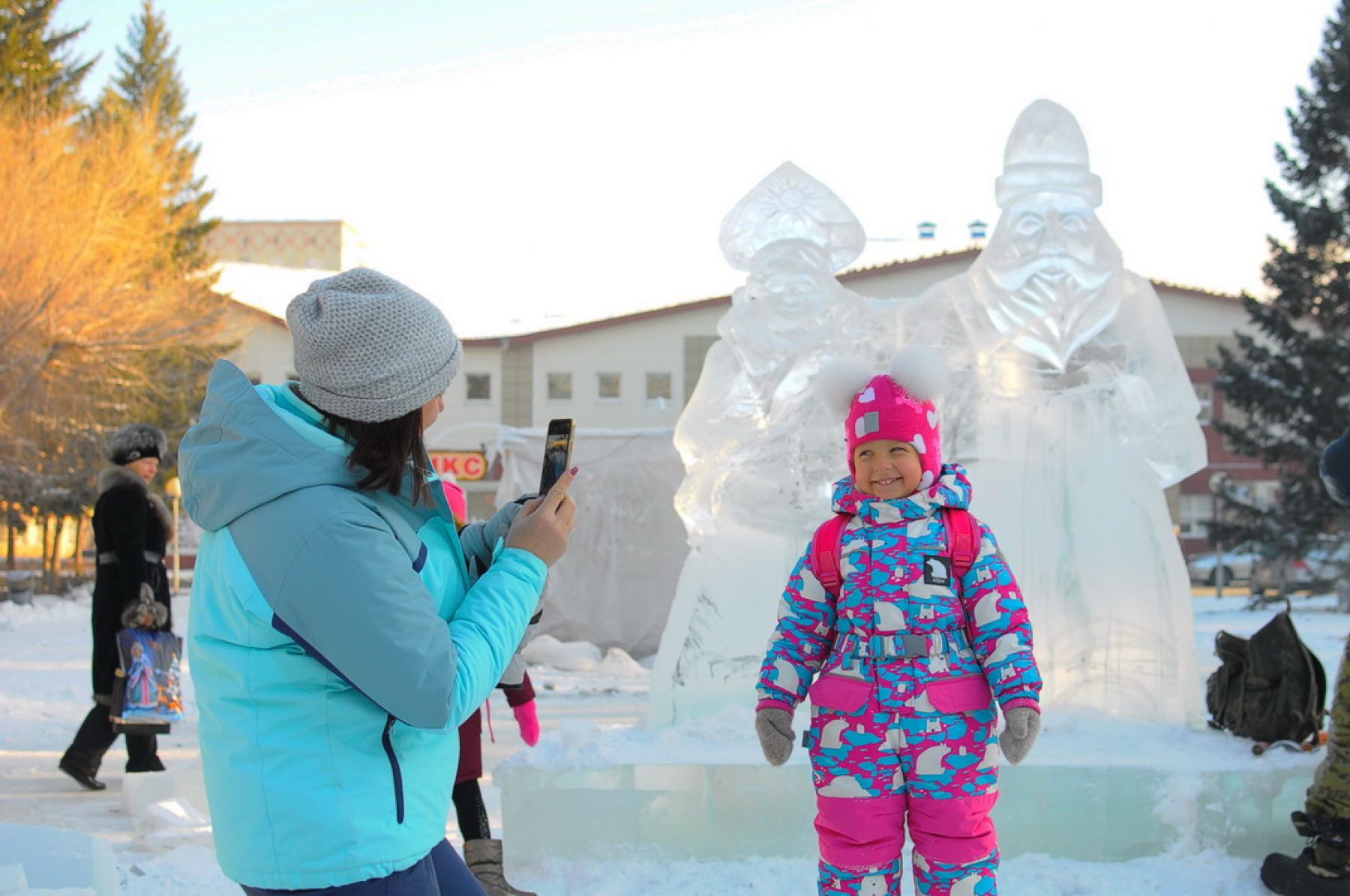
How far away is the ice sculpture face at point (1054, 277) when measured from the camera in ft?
16.9

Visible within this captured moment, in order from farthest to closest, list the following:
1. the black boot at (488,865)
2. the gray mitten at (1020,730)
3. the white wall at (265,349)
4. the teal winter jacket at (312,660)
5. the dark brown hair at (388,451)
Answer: the white wall at (265,349) < the black boot at (488,865) < the gray mitten at (1020,730) < the dark brown hair at (388,451) < the teal winter jacket at (312,660)

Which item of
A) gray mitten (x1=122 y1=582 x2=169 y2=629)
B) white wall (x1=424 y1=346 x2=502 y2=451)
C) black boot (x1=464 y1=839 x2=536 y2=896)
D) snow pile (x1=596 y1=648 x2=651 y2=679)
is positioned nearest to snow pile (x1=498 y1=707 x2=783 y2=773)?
black boot (x1=464 y1=839 x2=536 y2=896)

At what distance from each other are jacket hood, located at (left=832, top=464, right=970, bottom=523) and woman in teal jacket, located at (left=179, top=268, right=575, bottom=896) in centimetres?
129

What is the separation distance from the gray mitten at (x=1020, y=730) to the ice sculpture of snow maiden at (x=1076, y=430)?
8.12 ft

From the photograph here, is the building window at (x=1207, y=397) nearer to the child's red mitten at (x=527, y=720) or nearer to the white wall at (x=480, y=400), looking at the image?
the white wall at (x=480, y=400)

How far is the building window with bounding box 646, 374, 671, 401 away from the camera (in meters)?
33.2

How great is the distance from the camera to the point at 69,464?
2211cm

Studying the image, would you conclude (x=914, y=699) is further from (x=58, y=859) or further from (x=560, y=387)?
(x=560, y=387)

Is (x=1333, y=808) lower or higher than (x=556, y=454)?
lower

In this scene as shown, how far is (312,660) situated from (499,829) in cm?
379

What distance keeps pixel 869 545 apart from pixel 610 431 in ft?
34.0

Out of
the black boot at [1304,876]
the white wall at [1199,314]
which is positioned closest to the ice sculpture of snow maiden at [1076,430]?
the black boot at [1304,876]

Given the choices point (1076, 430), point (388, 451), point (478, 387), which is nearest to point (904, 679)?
point (388, 451)

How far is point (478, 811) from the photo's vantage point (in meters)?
3.94
